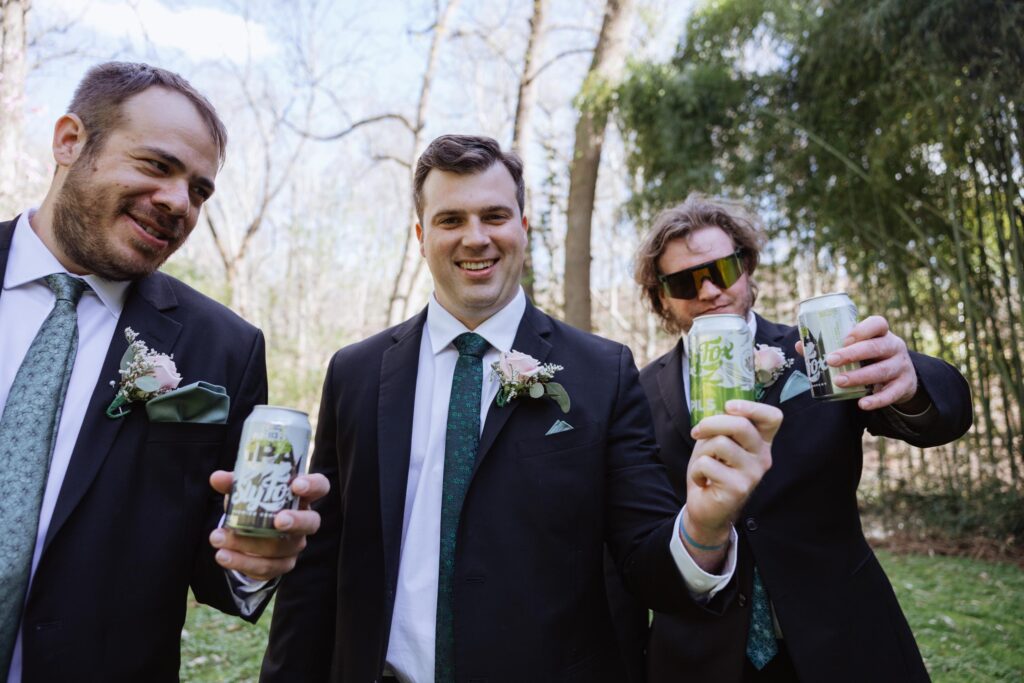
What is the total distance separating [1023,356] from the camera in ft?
19.4

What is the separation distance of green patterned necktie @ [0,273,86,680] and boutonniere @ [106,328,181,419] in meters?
0.14

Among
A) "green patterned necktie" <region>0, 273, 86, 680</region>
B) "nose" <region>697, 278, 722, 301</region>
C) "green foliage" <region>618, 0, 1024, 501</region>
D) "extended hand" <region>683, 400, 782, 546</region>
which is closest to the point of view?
"extended hand" <region>683, 400, 782, 546</region>

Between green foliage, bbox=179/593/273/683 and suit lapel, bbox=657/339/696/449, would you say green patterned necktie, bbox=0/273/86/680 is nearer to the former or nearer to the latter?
suit lapel, bbox=657/339/696/449

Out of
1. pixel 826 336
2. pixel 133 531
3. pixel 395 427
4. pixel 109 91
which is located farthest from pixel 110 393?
pixel 826 336

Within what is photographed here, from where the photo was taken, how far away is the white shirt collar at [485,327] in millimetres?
1974

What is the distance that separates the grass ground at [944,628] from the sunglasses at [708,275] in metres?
2.93

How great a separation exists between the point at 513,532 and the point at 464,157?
114cm

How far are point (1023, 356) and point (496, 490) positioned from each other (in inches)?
253

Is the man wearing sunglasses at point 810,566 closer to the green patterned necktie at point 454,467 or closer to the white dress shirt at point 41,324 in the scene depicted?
the green patterned necktie at point 454,467

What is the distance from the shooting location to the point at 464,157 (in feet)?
6.43

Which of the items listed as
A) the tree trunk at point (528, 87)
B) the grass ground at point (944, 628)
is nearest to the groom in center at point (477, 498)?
the grass ground at point (944, 628)

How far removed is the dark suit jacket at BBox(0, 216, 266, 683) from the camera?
1552mm

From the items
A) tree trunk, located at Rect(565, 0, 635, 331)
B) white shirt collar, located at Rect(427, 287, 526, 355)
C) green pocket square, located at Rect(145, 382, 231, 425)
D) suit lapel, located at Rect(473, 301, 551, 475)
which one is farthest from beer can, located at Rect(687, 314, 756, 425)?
tree trunk, located at Rect(565, 0, 635, 331)

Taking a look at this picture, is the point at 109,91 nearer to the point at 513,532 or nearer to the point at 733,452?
the point at 513,532
